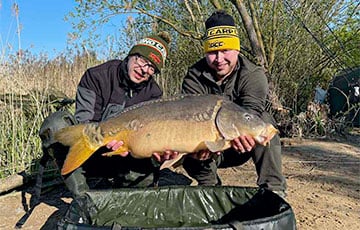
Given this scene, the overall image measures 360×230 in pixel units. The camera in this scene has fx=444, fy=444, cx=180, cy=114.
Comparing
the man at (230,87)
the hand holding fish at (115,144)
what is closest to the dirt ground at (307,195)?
the man at (230,87)

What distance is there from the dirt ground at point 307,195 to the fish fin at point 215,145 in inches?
25.2

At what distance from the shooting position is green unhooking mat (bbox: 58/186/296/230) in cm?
183

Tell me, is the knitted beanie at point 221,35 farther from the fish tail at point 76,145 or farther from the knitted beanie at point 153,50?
the fish tail at point 76,145

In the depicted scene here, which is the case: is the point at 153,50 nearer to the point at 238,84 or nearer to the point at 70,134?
the point at 238,84

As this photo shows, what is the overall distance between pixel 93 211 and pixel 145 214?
248 millimetres

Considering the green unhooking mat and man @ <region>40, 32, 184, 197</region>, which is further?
man @ <region>40, 32, 184, 197</region>

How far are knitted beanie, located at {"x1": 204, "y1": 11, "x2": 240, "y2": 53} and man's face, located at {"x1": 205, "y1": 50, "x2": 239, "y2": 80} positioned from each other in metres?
0.02

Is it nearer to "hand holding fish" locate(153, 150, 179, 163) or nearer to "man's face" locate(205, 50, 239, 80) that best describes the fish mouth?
"hand holding fish" locate(153, 150, 179, 163)

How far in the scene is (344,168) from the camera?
3014 millimetres

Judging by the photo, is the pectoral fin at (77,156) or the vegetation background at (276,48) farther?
the vegetation background at (276,48)

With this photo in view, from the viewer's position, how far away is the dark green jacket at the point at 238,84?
216 centimetres

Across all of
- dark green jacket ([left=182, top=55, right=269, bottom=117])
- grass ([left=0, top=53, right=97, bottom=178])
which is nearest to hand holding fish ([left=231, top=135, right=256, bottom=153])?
dark green jacket ([left=182, top=55, right=269, bottom=117])

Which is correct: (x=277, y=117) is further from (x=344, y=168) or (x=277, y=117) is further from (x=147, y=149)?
(x=147, y=149)

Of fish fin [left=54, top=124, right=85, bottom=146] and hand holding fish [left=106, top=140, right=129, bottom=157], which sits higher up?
fish fin [left=54, top=124, right=85, bottom=146]
